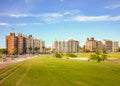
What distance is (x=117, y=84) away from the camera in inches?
1101

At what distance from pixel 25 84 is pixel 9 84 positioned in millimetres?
1997

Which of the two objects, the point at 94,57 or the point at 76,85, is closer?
the point at 76,85

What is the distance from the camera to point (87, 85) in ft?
89.2

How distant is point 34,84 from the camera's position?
28.1 meters

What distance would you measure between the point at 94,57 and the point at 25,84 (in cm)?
6074

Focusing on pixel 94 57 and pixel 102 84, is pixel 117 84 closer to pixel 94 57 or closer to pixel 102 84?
pixel 102 84

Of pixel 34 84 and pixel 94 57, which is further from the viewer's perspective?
pixel 94 57

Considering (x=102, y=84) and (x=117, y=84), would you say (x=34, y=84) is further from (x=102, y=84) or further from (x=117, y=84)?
(x=117, y=84)

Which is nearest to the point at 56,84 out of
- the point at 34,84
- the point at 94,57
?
the point at 34,84

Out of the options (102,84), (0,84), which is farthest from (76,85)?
(0,84)

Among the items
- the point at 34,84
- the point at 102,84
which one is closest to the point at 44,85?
the point at 34,84

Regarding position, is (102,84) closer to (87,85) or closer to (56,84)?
(87,85)

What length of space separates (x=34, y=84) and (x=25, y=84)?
3.64 feet

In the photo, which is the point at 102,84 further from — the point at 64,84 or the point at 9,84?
the point at 9,84
